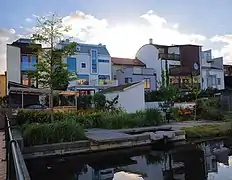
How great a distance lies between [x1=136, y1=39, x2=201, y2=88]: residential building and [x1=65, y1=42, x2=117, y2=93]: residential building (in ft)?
22.2

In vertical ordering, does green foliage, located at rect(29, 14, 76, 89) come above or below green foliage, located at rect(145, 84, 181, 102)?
above

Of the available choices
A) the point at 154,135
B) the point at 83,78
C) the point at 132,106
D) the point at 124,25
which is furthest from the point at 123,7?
the point at 83,78

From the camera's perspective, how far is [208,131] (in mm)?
14852

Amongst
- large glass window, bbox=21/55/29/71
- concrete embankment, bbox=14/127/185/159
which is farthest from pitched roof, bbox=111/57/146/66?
concrete embankment, bbox=14/127/185/159

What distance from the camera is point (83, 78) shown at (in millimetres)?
35469

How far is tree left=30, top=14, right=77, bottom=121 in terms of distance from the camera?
43.0 feet

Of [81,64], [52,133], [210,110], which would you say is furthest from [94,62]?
[52,133]

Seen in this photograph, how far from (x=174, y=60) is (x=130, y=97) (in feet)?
65.7

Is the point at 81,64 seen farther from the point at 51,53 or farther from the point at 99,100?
the point at 51,53

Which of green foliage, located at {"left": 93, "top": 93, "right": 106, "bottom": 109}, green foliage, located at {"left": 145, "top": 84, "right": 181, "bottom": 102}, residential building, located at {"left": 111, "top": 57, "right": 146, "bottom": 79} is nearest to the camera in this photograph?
green foliage, located at {"left": 93, "top": 93, "right": 106, "bottom": 109}

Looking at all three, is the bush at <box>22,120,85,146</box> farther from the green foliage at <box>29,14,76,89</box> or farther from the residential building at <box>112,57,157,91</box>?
the residential building at <box>112,57,157,91</box>

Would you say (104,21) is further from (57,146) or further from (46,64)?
(57,146)

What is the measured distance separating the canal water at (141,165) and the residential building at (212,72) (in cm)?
3253

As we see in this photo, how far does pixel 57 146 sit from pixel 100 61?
89.8ft
